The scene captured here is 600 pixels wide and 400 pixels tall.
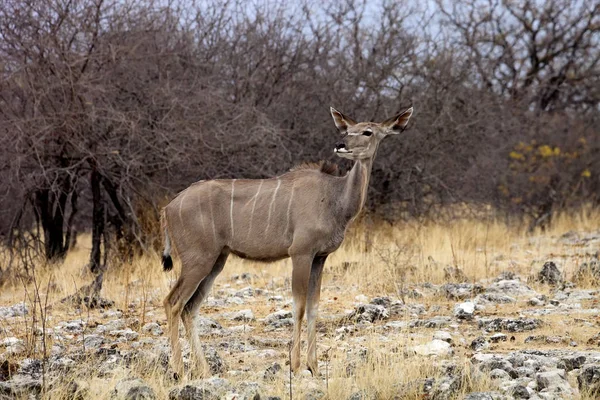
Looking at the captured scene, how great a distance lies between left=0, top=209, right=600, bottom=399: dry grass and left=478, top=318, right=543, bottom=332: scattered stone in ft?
0.33

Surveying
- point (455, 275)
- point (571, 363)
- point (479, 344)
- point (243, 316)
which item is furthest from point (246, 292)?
point (571, 363)

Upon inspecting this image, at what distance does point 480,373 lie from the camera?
194 inches

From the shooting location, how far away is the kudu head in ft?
20.0

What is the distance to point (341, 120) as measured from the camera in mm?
6496

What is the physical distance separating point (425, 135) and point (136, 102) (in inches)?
190

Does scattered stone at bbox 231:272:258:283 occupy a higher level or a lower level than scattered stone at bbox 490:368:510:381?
lower

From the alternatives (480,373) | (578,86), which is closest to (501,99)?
(578,86)

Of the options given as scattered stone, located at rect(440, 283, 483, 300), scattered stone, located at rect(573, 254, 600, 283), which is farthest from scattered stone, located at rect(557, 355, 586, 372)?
scattered stone, located at rect(573, 254, 600, 283)

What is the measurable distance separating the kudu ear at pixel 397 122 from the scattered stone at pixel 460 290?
235 centimetres

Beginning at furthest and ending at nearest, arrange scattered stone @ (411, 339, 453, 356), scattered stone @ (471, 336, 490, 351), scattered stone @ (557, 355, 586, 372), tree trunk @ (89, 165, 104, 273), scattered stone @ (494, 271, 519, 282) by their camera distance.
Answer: tree trunk @ (89, 165, 104, 273) → scattered stone @ (494, 271, 519, 282) → scattered stone @ (471, 336, 490, 351) → scattered stone @ (411, 339, 453, 356) → scattered stone @ (557, 355, 586, 372)


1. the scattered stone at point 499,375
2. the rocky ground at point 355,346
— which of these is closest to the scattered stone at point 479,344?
the rocky ground at point 355,346

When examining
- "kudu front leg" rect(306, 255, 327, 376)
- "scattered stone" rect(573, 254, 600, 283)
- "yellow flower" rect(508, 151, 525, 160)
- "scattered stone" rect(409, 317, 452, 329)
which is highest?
"yellow flower" rect(508, 151, 525, 160)

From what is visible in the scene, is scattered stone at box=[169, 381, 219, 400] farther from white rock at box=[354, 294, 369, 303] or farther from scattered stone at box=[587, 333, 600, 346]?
white rock at box=[354, 294, 369, 303]

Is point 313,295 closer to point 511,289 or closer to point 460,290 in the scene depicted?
point 460,290
